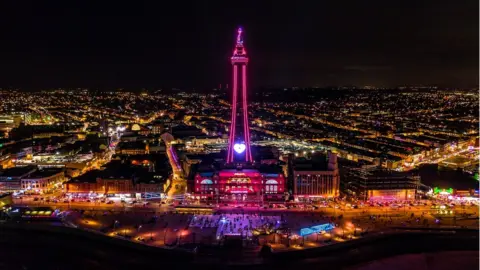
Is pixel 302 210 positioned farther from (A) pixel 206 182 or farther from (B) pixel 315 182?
(A) pixel 206 182

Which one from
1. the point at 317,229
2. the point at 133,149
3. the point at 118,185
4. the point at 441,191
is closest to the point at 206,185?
the point at 118,185

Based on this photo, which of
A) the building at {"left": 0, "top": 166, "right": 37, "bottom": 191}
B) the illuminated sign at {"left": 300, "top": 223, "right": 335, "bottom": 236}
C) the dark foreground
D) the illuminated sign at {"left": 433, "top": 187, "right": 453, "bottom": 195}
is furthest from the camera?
the building at {"left": 0, "top": 166, "right": 37, "bottom": 191}

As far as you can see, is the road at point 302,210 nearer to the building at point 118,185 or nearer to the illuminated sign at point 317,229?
the building at point 118,185

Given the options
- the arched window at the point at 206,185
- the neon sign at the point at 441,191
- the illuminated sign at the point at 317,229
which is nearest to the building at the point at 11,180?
the arched window at the point at 206,185

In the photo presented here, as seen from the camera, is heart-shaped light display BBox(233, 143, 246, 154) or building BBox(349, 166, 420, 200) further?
heart-shaped light display BBox(233, 143, 246, 154)

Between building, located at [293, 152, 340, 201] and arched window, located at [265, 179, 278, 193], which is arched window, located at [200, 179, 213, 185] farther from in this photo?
building, located at [293, 152, 340, 201]

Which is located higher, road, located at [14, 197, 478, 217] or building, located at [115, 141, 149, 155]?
building, located at [115, 141, 149, 155]

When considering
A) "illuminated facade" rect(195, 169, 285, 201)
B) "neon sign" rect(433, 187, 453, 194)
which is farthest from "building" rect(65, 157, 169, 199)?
"neon sign" rect(433, 187, 453, 194)

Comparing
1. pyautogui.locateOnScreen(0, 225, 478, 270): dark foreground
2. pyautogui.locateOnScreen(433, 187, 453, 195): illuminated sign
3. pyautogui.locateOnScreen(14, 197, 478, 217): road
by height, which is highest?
pyautogui.locateOnScreen(433, 187, 453, 195): illuminated sign
